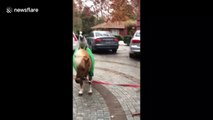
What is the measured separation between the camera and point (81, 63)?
18.0 ft

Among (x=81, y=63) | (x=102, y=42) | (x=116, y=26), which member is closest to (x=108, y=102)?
(x=81, y=63)

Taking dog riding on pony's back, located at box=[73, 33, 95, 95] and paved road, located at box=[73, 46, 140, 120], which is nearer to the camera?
paved road, located at box=[73, 46, 140, 120]

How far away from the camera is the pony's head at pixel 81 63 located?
5.49 m

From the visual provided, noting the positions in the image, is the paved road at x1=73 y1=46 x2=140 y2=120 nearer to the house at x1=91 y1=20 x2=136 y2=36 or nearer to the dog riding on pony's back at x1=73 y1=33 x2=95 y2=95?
the dog riding on pony's back at x1=73 y1=33 x2=95 y2=95

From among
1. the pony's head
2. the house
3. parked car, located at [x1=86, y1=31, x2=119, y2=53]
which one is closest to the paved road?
the pony's head

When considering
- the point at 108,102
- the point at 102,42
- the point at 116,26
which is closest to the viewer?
the point at 108,102

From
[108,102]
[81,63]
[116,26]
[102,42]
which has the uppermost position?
[116,26]

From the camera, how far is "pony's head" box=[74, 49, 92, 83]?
549cm

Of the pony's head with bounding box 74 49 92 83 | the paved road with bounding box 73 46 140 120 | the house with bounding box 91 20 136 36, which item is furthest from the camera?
the house with bounding box 91 20 136 36

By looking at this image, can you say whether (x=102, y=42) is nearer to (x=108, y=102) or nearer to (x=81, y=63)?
(x=81, y=63)
